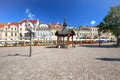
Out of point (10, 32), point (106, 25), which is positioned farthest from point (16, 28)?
point (106, 25)

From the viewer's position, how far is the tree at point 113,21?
3488 centimetres

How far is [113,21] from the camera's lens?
36344 mm

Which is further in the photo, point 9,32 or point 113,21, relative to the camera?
point 9,32

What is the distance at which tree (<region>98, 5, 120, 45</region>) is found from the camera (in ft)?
114

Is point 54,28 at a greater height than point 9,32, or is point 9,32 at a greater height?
point 54,28

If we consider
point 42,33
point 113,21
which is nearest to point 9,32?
point 42,33

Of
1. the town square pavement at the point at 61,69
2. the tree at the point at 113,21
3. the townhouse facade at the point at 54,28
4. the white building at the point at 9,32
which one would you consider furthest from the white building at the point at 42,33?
the town square pavement at the point at 61,69

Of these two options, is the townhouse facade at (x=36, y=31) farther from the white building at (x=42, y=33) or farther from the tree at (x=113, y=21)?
the tree at (x=113, y=21)

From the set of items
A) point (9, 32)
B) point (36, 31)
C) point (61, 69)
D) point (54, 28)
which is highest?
point (54, 28)

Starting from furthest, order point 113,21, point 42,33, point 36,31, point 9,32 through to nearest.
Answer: point 42,33, point 36,31, point 9,32, point 113,21

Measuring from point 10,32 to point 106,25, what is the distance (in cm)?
4338

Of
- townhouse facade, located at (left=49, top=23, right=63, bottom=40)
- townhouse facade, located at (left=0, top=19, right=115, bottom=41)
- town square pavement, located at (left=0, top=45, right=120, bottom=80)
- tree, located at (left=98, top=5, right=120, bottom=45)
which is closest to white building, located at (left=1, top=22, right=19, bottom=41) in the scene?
townhouse facade, located at (left=0, top=19, right=115, bottom=41)

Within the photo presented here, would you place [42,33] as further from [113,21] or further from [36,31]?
[113,21]

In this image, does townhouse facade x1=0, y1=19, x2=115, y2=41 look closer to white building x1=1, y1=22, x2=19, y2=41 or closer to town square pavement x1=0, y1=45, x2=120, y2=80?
white building x1=1, y1=22, x2=19, y2=41
